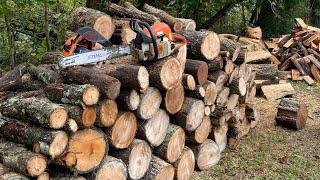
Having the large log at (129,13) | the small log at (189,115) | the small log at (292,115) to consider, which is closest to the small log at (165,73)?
the small log at (189,115)

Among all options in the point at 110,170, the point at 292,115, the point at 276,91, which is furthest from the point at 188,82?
the point at 276,91

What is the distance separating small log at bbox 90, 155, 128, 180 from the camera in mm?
4023

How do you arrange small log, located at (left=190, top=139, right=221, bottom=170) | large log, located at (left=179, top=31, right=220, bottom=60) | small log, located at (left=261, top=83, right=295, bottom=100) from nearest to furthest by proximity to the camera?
1. large log, located at (left=179, top=31, right=220, bottom=60)
2. small log, located at (left=190, top=139, right=221, bottom=170)
3. small log, located at (left=261, top=83, right=295, bottom=100)

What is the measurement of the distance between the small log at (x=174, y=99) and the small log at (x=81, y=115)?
3.67 feet

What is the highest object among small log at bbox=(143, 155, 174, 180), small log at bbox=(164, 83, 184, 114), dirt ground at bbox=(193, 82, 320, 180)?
small log at bbox=(164, 83, 184, 114)

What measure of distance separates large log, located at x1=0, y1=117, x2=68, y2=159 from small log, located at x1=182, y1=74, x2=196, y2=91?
1761 millimetres

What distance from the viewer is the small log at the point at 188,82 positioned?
4984mm

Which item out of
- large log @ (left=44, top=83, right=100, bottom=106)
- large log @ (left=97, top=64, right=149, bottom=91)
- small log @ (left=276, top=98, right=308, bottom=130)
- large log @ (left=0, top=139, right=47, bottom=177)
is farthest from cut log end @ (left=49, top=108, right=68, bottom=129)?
small log @ (left=276, top=98, right=308, bottom=130)

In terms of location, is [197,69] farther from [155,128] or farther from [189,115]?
[155,128]

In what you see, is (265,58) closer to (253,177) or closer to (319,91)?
(319,91)

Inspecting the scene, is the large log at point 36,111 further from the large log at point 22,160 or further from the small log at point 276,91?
the small log at point 276,91

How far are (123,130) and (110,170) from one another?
40 cm

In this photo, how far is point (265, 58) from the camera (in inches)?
366

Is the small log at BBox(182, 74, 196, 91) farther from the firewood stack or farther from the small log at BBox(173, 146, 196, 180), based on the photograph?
the small log at BBox(173, 146, 196, 180)
